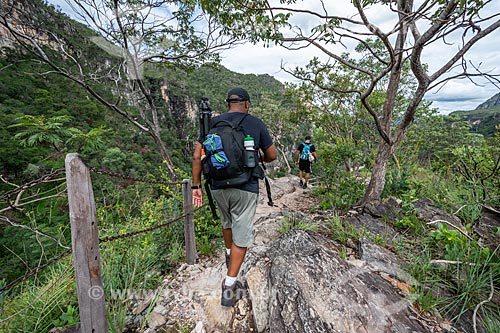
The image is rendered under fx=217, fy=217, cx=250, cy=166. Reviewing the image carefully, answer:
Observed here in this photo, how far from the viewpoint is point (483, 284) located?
1888mm

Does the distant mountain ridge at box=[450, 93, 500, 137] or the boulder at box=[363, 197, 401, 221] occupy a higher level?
the distant mountain ridge at box=[450, 93, 500, 137]

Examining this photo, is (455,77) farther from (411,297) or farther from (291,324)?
(291,324)

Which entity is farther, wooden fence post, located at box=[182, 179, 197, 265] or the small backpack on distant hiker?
wooden fence post, located at box=[182, 179, 197, 265]

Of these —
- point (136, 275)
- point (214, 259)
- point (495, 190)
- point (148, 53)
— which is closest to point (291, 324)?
point (214, 259)

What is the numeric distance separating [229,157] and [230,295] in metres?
1.34

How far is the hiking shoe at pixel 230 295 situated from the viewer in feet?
6.78

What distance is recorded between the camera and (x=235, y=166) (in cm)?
188

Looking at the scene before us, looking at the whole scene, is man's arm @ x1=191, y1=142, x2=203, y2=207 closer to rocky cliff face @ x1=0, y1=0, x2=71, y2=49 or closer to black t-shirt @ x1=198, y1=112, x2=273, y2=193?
black t-shirt @ x1=198, y1=112, x2=273, y2=193

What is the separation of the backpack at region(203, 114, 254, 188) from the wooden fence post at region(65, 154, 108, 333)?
878mm

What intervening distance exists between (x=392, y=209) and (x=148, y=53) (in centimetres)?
671

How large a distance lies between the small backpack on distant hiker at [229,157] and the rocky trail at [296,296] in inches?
42.9

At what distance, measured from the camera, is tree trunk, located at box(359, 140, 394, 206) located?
3996mm

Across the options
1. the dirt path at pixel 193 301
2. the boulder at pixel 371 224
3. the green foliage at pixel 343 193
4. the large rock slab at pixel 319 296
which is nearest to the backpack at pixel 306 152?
the green foliage at pixel 343 193

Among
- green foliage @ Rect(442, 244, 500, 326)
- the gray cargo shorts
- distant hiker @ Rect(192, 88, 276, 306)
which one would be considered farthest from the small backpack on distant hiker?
green foliage @ Rect(442, 244, 500, 326)
